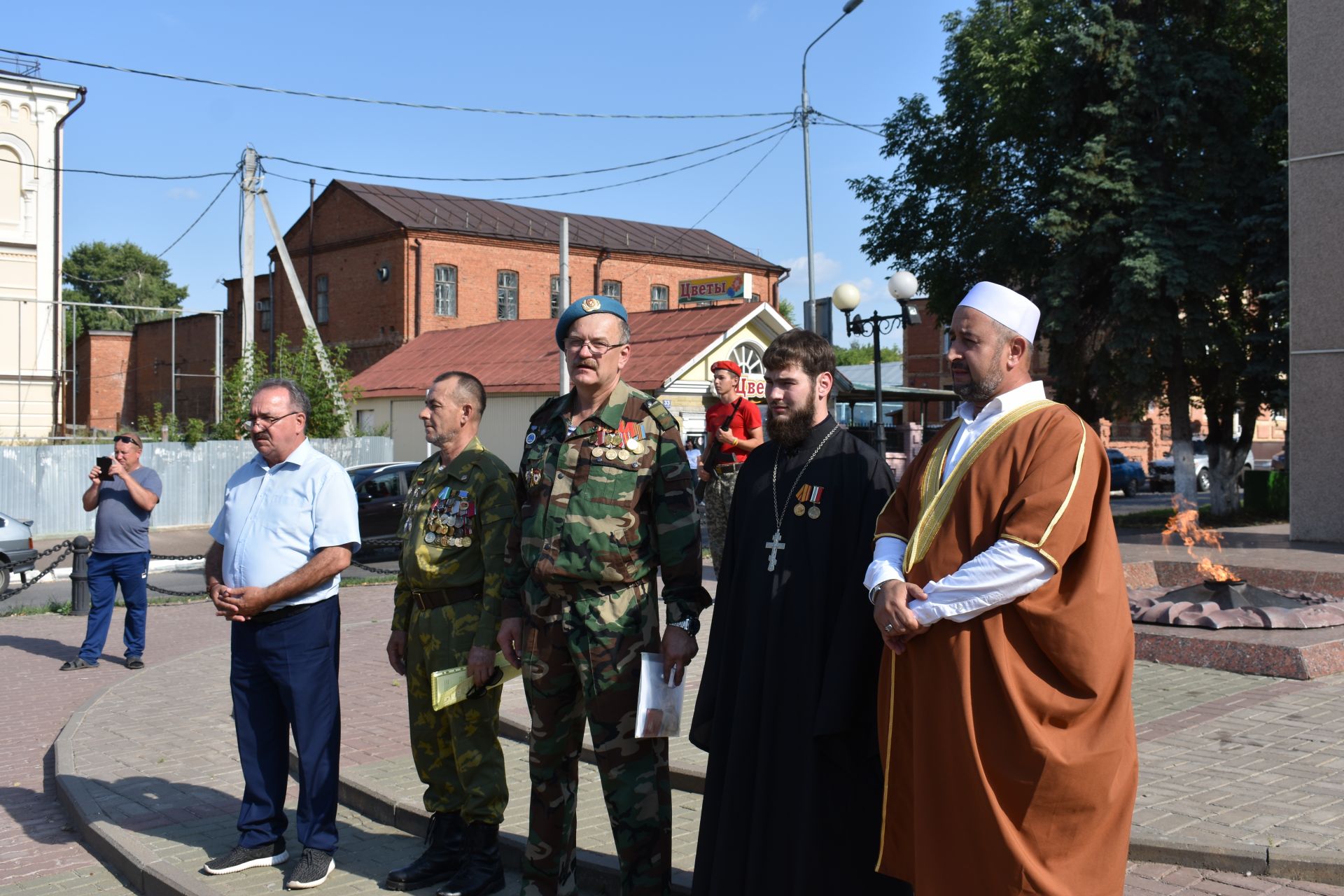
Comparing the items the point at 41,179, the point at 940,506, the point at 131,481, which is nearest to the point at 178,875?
the point at 940,506

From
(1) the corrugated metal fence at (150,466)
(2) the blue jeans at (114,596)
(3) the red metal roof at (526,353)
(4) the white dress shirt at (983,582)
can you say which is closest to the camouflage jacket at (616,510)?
(4) the white dress shirt at (983,582)

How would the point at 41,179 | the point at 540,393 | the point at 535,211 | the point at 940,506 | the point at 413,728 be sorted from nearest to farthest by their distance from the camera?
1. the point at 940,506
2. the point at 413,728
3. the point at 540,393
4. the point at 41,179
5. the point at 535,211

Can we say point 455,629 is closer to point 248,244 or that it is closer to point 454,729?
point 454,729

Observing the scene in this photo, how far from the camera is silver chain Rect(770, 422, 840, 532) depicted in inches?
157

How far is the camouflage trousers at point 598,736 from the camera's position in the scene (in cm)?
416

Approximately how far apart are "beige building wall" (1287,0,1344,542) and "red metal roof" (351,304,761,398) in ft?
47.4

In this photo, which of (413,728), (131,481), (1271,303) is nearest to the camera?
(413,728)

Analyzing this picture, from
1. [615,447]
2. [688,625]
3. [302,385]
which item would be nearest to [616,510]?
[615,447]

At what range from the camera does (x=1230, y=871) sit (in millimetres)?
4590

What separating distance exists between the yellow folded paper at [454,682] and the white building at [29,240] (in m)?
37.8

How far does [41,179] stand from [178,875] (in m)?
39.5

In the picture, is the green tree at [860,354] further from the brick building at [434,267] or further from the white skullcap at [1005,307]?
the white skullcap at [1005,307]

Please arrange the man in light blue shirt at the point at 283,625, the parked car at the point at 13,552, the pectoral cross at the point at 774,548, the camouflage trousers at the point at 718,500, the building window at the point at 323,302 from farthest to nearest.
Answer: the building window at the point at 323,302
the parked car at the point at 13,552
the camouflage trousers at the point at 718,500
the man in light blue shirt at the point at 283,625
the pectoral cross at the point at 774,548

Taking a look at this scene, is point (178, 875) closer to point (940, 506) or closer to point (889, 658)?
point (889, 658)
